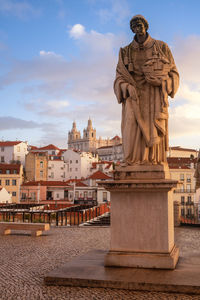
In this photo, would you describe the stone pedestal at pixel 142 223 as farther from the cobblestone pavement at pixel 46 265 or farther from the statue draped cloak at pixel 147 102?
the cobblestone pavement at pixel 46 265

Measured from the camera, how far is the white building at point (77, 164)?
87500mm

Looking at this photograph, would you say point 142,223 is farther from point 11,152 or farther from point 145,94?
point 11,152

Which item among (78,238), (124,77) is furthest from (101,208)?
(124,77)

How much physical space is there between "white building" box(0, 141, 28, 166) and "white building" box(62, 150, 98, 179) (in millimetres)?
11369

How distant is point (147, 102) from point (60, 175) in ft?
269

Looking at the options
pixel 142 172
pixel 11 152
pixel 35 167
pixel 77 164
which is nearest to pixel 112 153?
pixel 77 164

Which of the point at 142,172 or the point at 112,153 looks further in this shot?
the point at 112,153

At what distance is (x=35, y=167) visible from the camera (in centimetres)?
8131

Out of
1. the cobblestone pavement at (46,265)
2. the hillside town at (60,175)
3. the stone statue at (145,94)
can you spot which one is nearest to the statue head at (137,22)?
the stone statue at (145,94)

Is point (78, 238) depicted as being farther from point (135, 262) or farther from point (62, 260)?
point (135, 262)

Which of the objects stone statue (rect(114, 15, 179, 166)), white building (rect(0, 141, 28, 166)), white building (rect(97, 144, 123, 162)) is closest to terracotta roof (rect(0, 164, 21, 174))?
white building (rect(0, 141, 28, 166))

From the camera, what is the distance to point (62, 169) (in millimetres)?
87500

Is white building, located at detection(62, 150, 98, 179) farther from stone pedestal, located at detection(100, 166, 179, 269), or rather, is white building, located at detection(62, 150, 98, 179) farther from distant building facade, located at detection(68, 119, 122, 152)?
distant building facade, located at detection(68, 119, 122, 152)

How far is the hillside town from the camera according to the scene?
55013mm
